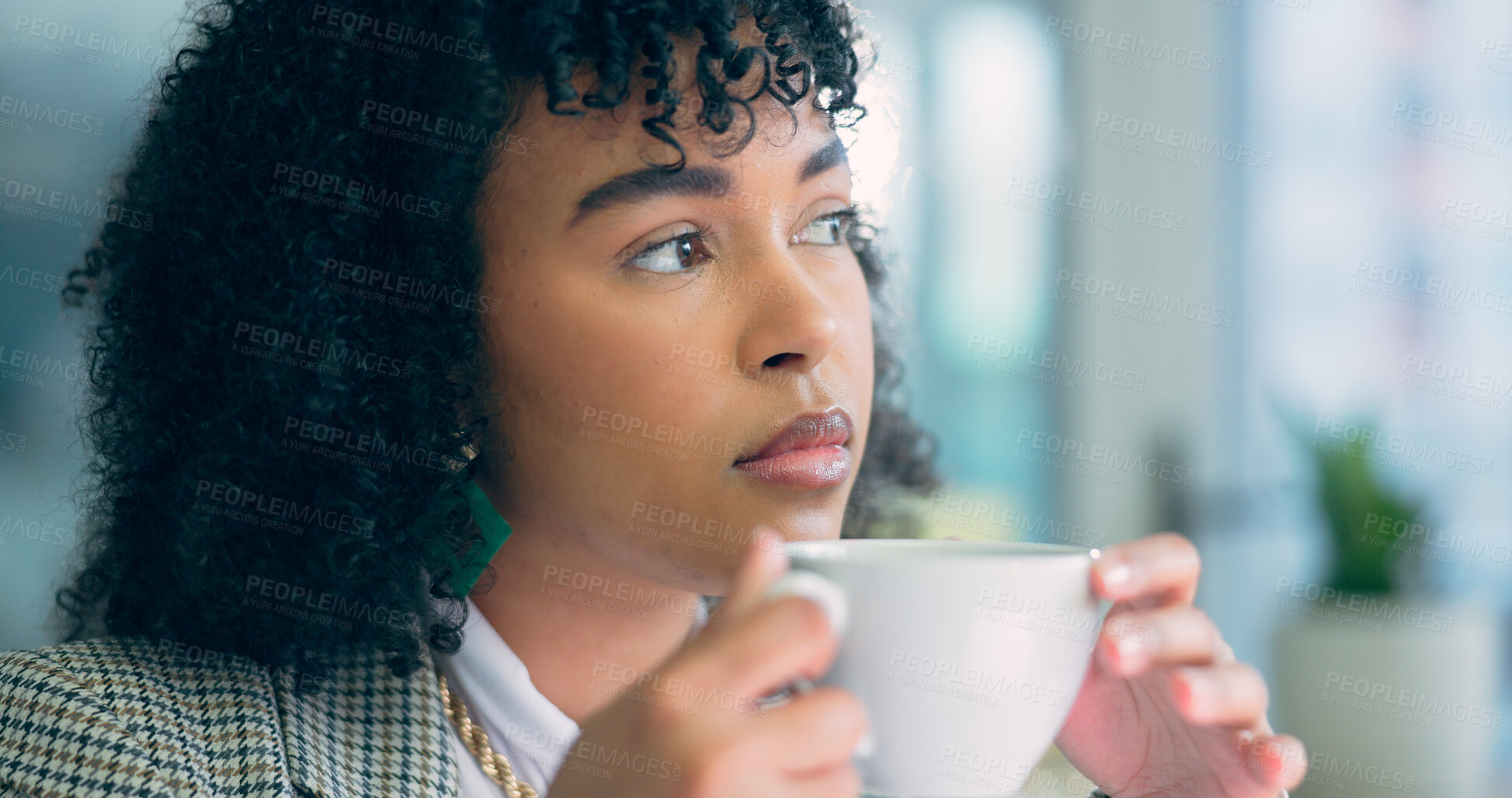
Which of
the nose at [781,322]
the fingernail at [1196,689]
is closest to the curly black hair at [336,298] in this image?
the nose at [781,322]

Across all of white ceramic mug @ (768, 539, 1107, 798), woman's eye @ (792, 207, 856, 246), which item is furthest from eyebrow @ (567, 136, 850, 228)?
white ceramic mug @ (768, 539, 1107, 798)

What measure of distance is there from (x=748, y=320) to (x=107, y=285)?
64cm

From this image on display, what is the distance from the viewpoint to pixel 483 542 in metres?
0.93

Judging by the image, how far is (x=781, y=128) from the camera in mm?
851

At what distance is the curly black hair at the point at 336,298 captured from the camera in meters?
0.84

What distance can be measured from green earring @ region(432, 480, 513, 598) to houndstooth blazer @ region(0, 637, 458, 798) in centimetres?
9

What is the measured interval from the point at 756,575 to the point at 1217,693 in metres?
0.34

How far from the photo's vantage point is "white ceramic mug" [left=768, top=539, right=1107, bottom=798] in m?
0.44

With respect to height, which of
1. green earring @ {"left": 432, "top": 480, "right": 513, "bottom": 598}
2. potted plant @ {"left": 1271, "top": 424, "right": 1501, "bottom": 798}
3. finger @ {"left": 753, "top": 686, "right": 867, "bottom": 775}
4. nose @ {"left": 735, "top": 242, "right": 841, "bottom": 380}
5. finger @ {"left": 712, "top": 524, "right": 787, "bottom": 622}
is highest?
nose @ {"left": 735, "top": 242, "right": 841, "bottom": 380}

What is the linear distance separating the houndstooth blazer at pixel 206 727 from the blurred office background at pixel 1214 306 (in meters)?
0.72

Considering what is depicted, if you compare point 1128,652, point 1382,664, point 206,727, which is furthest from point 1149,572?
point 1382,664

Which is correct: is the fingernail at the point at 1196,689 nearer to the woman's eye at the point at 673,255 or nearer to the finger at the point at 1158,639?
the finger at the point at 1158,639

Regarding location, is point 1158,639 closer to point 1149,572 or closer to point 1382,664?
point 1149,572

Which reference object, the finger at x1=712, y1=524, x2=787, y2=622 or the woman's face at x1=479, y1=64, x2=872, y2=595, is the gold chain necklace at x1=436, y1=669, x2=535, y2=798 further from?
the finger at x1=712, y1=524, x2=787, y2=622
